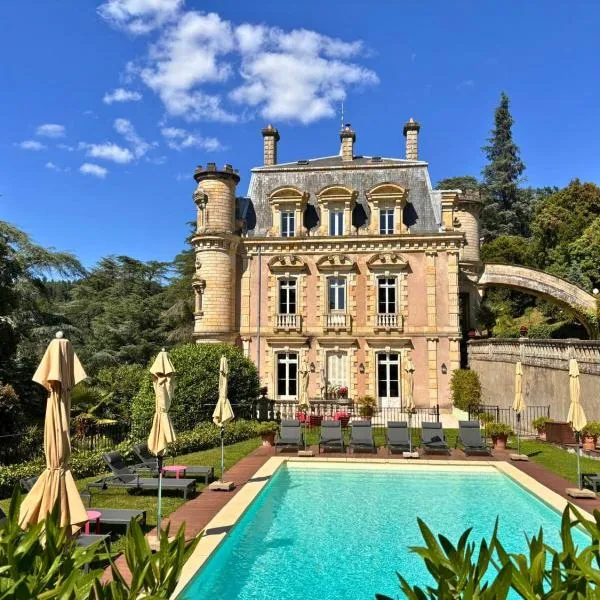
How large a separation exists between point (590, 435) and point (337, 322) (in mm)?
13078

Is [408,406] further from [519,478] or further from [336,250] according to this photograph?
[519,478]

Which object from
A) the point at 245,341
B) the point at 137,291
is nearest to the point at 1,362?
the point at 245,341

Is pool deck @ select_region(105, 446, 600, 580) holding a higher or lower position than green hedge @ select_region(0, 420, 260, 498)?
lower

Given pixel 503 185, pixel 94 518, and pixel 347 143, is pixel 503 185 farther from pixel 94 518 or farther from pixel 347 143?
pixel 94 518

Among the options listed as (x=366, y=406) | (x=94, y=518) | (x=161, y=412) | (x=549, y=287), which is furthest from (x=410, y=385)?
(x=94, y=518)

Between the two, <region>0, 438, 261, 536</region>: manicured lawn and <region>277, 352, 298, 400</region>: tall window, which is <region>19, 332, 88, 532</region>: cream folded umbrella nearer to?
<region>0, 438, 261, 536</region>: manicured lawn

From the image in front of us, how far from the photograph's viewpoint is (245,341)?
26.8m

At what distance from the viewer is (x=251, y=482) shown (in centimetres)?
1233

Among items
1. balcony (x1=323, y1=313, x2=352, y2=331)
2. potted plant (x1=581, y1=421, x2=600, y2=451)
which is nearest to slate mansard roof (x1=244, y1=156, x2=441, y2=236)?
balcony (x1=323, y1=313, x2=352, y2=331)

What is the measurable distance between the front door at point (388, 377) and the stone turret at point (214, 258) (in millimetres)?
7910

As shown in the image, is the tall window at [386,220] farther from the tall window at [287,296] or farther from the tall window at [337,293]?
the tall window at [287,296]

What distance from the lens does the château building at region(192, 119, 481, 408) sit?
25.6m

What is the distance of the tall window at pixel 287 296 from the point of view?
26906 mm

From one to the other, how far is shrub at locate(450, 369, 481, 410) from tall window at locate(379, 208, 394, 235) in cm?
791
